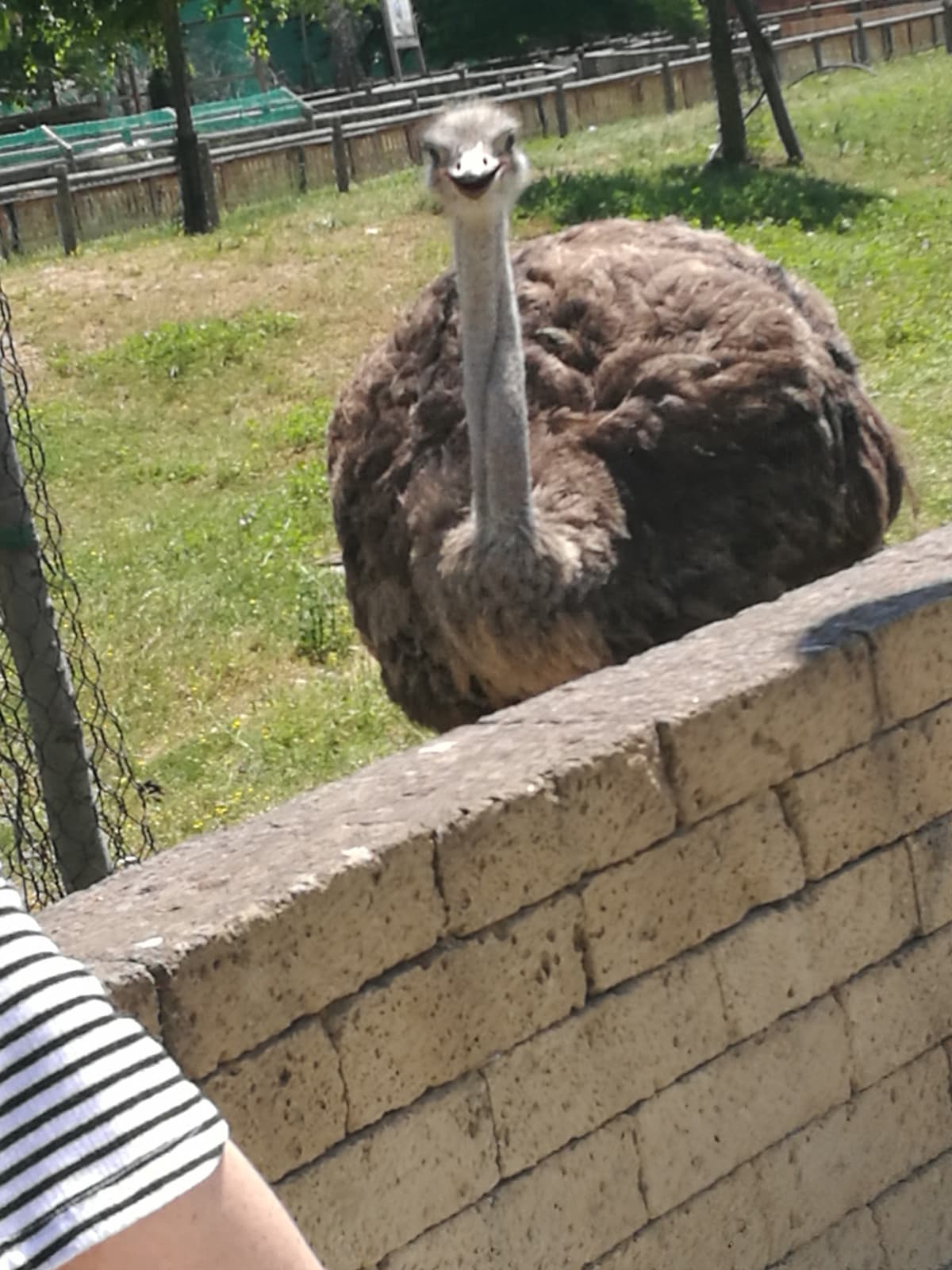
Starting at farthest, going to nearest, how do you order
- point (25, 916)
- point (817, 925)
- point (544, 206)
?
point (544, 206)
point (817, 925)
point (25, 916)

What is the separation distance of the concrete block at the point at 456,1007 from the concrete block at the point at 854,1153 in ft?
2.12

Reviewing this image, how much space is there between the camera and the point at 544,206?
55.9ft

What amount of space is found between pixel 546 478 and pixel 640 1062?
7.84 ft

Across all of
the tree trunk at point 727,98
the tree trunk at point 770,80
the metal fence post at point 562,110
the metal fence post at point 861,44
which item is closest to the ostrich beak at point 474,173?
the tree trunk at point 727,98

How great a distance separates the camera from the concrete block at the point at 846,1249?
144 inches

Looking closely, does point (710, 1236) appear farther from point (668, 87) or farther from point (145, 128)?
point (145, 128)

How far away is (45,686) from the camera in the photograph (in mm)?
4281

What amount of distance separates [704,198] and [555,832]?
1443cm

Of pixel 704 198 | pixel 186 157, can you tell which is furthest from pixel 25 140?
pixel 704 198

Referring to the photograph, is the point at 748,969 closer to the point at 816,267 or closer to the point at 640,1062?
the point at 640,1062

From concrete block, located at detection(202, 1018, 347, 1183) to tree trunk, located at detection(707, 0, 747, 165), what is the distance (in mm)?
16917

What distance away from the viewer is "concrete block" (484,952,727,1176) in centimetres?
315

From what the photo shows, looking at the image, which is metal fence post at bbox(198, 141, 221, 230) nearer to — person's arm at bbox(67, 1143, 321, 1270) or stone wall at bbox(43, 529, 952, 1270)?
stone wall at bbox(43, 529, 952, 1270)

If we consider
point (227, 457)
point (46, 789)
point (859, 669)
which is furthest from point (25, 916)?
point (227, 457)
